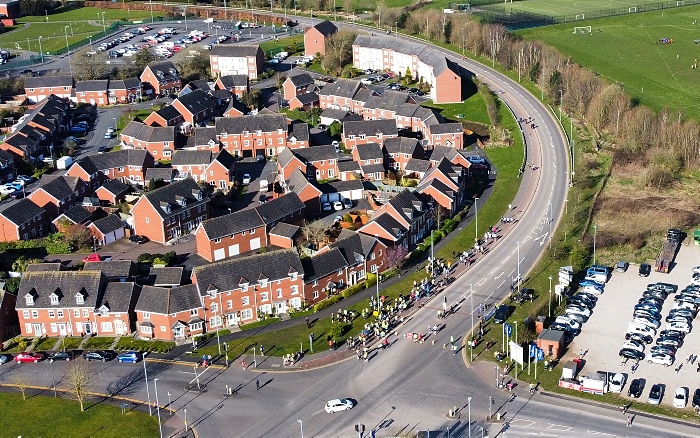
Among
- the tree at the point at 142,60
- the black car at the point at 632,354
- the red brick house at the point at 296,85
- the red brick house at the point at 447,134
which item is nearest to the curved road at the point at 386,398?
the black car at the point at 632,354

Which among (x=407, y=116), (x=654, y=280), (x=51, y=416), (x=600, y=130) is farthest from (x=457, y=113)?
(x=51, y=416)

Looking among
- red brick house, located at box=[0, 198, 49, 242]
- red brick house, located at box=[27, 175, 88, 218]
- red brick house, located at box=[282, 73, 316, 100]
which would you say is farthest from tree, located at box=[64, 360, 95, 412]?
red brick house, located at box=[282, 73, 316, 100]

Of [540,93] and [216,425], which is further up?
[540,93]

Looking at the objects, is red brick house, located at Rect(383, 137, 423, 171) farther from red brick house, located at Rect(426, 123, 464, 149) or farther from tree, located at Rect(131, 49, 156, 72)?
tree, located at Rect(131, 49, 156, 72)

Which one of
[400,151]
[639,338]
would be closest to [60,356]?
[639,338]

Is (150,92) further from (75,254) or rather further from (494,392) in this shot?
(494,392)

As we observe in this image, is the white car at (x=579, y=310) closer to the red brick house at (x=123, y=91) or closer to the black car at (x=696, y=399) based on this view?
the black car at (x=696, y=399)
